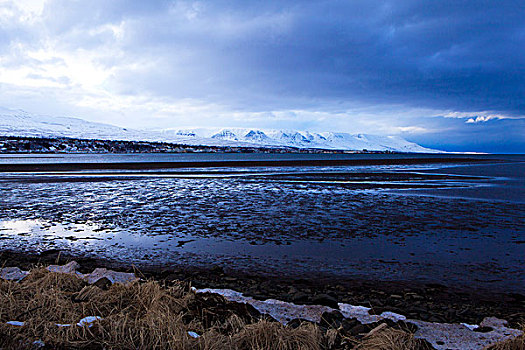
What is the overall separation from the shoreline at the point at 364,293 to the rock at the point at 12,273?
473 mm

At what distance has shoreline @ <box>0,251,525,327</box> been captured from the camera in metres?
6.10

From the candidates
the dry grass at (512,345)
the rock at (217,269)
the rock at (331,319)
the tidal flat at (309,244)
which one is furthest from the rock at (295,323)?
the rock at (217,269)

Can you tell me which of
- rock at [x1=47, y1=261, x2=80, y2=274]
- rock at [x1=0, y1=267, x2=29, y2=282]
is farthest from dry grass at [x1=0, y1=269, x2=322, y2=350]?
rock at [x1=47, y1=261, x2=80, y2=274]

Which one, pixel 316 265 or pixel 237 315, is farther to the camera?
pixel 316 265

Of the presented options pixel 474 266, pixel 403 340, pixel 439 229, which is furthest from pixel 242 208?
pixel 403 340

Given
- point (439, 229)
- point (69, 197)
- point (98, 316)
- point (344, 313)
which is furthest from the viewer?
point (69, 197)

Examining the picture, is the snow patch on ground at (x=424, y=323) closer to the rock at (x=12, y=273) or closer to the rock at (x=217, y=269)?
the rock at (x=217, y=269)

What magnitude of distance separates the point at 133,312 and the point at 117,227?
8559 millimetres

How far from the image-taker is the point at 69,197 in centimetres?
2078

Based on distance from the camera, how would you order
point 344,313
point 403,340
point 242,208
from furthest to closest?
point 242,208 < point 344,313 < point 403,340

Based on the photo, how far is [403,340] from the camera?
4.67m

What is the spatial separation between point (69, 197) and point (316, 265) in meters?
17.1

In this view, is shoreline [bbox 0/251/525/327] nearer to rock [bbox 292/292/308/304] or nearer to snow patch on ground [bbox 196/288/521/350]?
rock [bbox 292/292/308/304]

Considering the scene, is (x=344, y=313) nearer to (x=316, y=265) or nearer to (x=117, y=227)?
(x=316, y=265)
